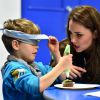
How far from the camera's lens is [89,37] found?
197 centimetres

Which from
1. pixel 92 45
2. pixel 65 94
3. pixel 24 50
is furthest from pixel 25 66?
pixel 92 45

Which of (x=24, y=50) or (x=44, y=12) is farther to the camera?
(x=44, y=12)

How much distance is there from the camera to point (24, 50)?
1.80 metres

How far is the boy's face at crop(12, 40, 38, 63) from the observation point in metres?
1.81

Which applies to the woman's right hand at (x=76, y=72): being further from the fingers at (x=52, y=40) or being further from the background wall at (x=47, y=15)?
the background wall at (x=47, y=15)

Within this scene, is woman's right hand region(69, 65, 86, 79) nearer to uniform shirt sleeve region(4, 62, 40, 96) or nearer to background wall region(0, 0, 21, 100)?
uniform shirt sleeve region(4, 62, 40, 96)

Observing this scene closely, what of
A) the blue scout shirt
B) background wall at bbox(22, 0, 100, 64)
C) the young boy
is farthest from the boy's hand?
background wall at bbox(22, 0, 100, 64)

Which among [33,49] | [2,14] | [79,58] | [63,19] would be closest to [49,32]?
[63,19]

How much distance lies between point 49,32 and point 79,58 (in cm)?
141

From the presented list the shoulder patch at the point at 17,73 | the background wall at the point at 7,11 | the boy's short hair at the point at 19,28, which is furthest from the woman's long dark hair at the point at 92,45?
the background wall at the point at 7,11

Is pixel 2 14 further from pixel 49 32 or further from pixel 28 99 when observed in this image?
pixel 28 99

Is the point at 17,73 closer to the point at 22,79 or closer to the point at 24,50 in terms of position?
the point at 22,79

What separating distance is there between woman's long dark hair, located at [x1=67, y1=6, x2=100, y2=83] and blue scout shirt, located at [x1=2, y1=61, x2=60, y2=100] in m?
0.36

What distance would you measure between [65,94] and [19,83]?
255 millimetres
